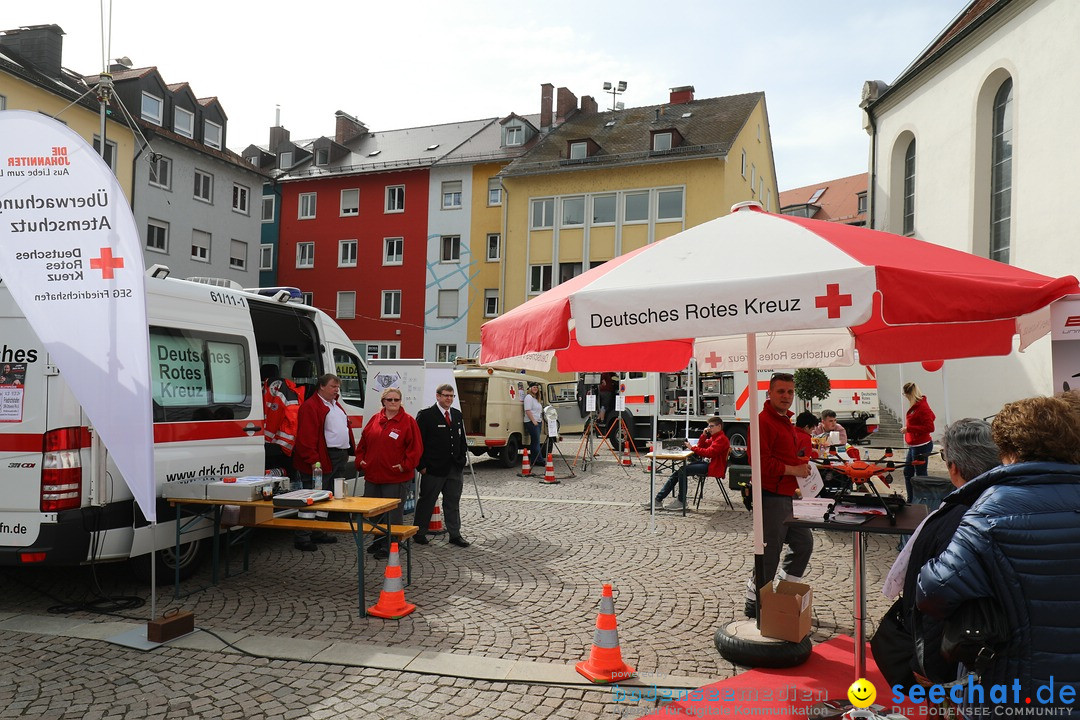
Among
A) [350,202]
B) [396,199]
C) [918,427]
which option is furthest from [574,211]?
[918,427]

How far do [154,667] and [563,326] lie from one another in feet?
10.8

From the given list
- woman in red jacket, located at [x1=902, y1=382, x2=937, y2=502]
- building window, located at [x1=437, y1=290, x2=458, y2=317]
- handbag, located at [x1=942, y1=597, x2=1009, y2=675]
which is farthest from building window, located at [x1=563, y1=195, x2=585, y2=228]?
handbag, located at [x1=942, y1=597, x2=1009, y2=675]

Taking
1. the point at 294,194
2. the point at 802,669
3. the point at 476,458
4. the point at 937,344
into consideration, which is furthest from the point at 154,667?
the point at 294,194

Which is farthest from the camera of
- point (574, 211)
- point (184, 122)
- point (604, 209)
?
point (574, 211)

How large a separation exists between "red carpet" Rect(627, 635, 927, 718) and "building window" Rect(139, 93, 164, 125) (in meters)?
31.9

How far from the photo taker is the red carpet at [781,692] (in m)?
3.87

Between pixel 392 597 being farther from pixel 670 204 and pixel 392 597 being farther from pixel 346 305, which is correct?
pixel 346 305

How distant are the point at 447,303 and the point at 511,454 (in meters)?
20.2

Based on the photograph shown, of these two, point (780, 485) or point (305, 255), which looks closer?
point (780, 485)

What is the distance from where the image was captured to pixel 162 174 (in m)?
29.5

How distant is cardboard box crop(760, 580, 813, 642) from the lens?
4.57 meters

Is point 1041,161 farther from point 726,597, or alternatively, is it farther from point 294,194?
point 294,194

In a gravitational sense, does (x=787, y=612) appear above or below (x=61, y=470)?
below

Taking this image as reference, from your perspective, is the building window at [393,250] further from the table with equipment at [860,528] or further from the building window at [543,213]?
the table with equipment at [860,528]
